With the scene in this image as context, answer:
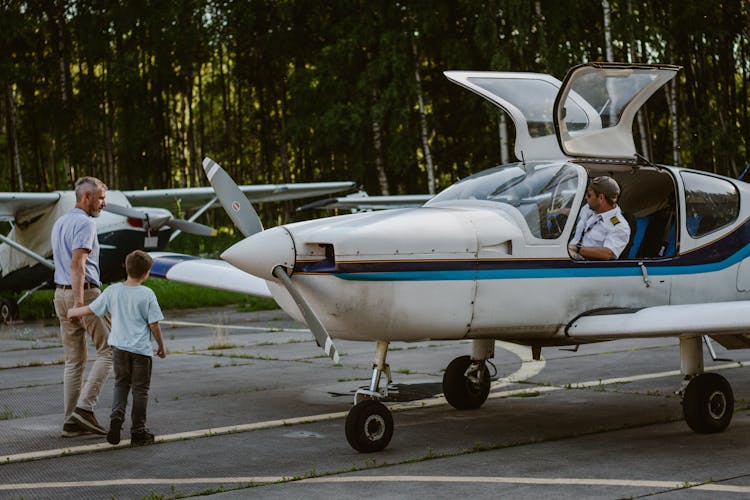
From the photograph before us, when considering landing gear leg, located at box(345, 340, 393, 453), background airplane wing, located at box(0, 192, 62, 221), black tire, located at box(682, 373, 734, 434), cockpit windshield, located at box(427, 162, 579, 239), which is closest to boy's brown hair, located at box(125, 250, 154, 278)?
landing gear leg, located at box(345, 340, 393, 453)

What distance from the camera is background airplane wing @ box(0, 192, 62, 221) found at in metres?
18.9

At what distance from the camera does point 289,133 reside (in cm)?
3541

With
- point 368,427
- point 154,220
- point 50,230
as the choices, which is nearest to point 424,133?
point 154,220

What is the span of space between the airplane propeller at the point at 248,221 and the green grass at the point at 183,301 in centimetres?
1267

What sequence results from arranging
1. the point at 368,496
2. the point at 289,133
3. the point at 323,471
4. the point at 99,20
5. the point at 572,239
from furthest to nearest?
1. the point at 99,20
2. the point at 289,133
3. the point at 572,239
4. the point at 323,471
5. the point at 368,496

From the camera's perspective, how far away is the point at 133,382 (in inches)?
269

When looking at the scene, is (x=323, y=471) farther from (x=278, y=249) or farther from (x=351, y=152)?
(x=351, y=152)

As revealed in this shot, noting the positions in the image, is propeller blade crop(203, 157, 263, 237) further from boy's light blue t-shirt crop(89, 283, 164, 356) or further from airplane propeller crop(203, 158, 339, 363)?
boy's light blue t-shirt crop(89, 283, 164, 356)

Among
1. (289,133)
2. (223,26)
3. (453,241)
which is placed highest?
(223,26)

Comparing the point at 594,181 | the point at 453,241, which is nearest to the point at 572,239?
the point at 594,181

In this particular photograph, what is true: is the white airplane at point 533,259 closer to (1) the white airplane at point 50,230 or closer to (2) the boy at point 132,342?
(2) the boy at point 132,342

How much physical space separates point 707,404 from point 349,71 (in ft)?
96.7

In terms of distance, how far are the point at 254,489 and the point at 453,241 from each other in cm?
219

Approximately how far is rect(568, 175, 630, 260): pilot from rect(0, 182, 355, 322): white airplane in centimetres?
1059
